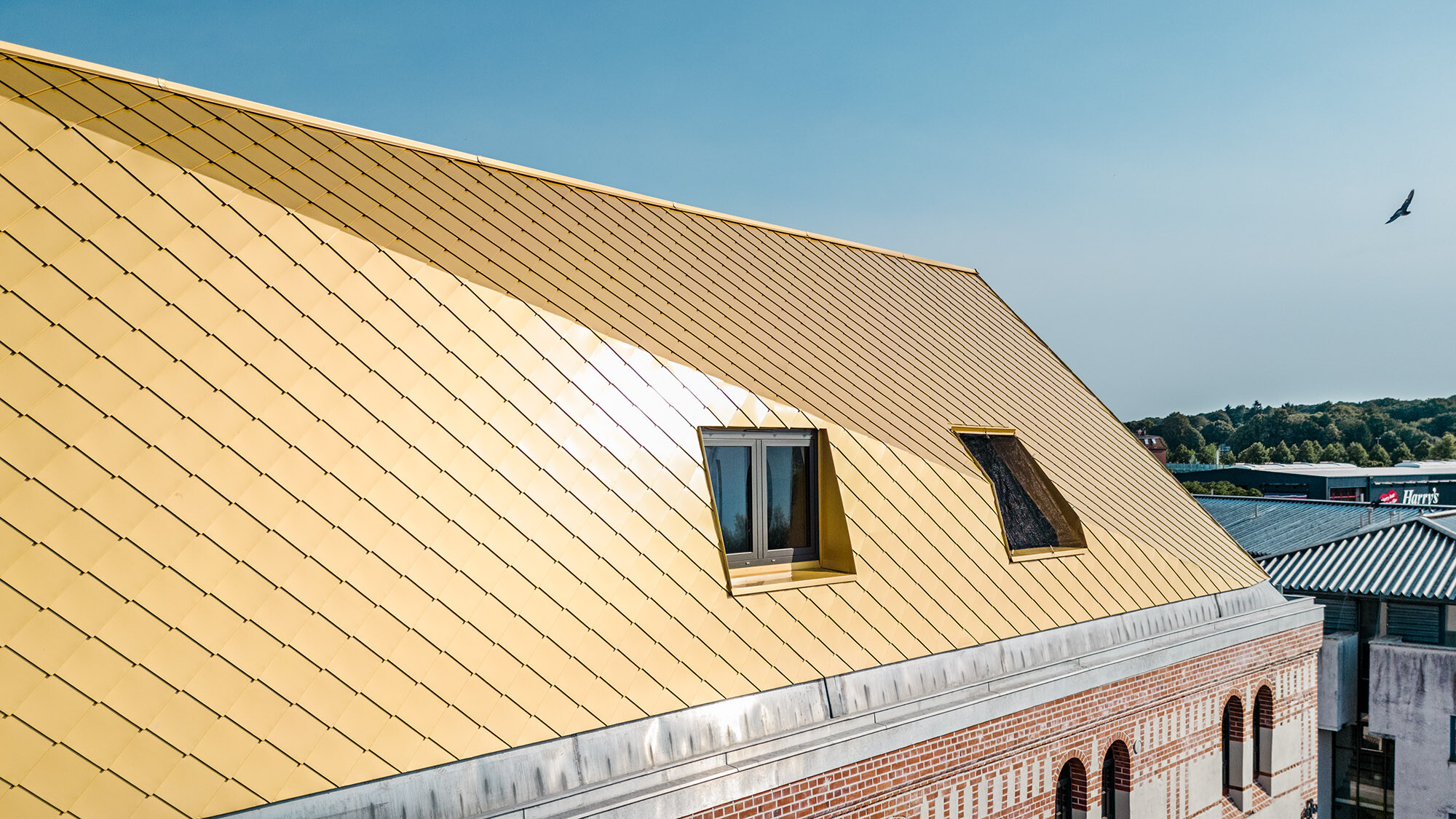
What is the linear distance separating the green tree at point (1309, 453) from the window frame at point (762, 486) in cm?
9379

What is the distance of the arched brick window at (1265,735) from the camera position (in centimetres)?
1497

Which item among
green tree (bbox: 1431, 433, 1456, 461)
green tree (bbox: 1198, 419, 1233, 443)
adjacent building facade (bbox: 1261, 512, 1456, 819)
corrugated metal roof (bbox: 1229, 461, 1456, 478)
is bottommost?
adjacent building facade (bbox: 1261, 512, 1456, 819)

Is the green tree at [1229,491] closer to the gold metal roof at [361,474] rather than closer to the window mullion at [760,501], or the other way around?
the gold metal roof at [361,474]

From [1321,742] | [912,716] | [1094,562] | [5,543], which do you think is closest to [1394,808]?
[1321,742]

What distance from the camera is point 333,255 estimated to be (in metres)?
8.19

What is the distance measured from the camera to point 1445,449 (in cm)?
8881

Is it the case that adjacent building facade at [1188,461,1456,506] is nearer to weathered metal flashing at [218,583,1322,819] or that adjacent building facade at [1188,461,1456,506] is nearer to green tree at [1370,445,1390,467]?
green tree at [1370,445,1390,467]

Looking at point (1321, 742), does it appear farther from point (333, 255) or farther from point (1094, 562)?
point (333, 255)

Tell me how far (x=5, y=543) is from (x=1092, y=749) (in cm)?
1135

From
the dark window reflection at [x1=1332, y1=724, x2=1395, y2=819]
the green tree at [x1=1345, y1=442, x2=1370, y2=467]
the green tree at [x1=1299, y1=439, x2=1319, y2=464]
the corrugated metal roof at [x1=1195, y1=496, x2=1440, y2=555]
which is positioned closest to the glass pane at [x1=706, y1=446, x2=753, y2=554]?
the dark window reflection at [x1=1332, y1=724, x2=1395, y2=819]

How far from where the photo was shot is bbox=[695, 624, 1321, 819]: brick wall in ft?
28.5

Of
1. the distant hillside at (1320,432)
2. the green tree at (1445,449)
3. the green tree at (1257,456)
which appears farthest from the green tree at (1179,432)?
the green tree at (1445,449)

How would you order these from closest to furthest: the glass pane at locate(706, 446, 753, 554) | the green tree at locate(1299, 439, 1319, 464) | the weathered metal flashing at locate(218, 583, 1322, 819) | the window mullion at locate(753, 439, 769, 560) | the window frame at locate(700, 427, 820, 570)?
the weathered metal flashing at locate(218, 583, 1322, 819) < the glass pane at locate(706, 446, 753, 554) < the window frame at locate(700, 427, 820, 570) < the window mullion at locate(753, 439, 769, 560) < the green tree at locate(1299, 439, 1319, 464)

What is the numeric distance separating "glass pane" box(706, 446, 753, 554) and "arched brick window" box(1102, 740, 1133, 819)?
624 centimetres
